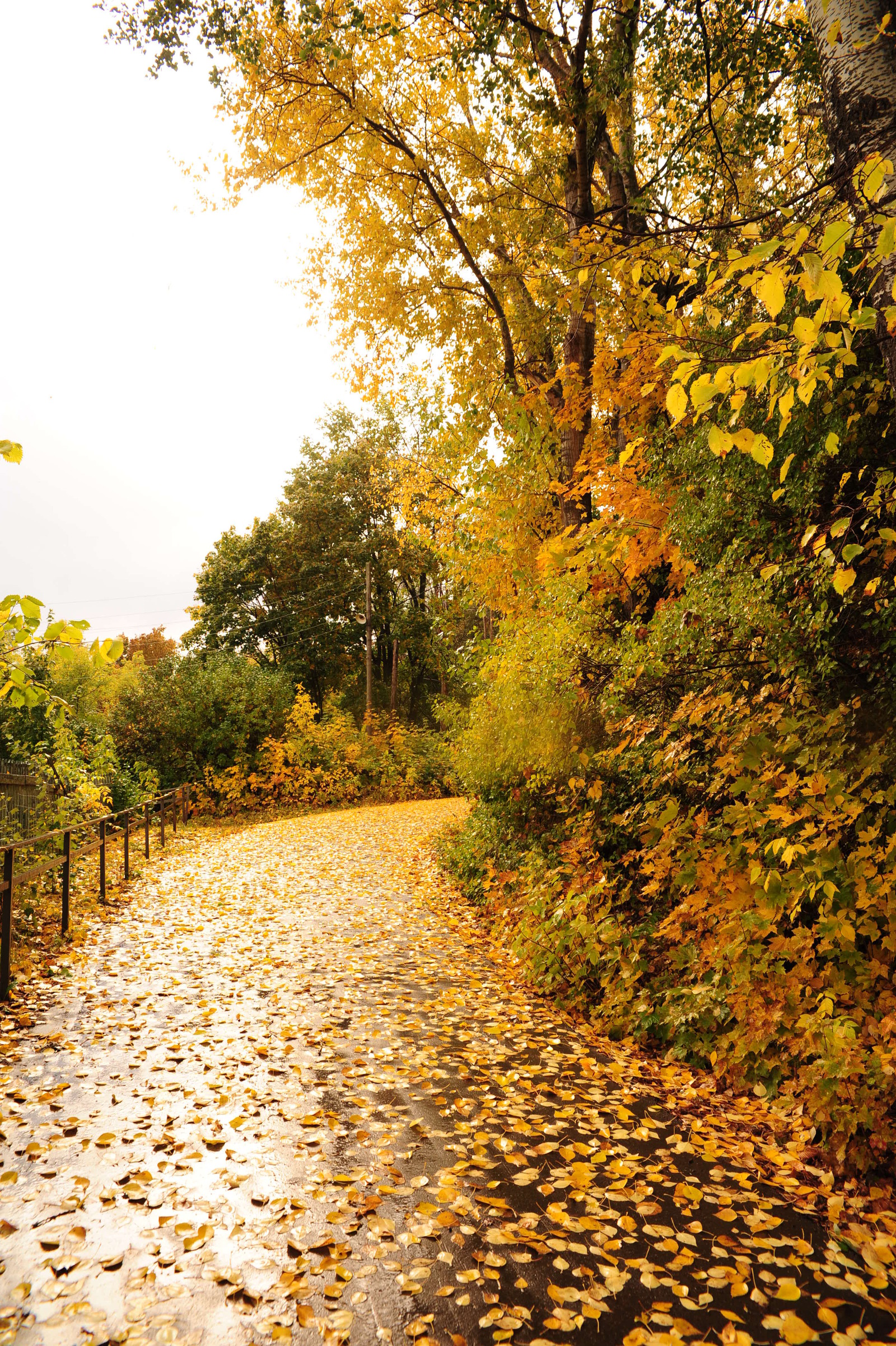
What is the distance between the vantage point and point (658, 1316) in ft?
8.51

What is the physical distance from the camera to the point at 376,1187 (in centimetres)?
335

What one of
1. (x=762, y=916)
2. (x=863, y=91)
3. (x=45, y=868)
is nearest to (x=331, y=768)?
(x=45, y=868)

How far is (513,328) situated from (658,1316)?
11.6 m

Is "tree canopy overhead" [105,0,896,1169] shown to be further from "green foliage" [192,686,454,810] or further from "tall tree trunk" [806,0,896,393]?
"green foliage" [192,686,454,810]

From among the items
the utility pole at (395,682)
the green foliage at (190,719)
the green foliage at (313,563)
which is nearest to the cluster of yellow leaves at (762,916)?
the green foliage at (190,719)

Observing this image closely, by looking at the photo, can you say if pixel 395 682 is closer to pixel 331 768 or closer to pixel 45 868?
pixel 331 768

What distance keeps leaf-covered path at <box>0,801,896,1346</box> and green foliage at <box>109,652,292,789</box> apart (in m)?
15.5

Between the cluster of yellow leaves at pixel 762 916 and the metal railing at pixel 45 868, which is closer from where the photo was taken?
the cluster of yellow leaves at pixel 762 916

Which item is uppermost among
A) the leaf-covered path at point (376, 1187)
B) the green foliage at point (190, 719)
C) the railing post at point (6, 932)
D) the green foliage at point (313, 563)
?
the green foliage at point (313, 563)

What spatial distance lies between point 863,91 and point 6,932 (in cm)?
717

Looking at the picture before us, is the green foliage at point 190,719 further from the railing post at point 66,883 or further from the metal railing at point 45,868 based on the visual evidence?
the railing post at point 66,883

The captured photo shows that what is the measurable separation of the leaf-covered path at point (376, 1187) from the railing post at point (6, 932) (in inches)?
12.6

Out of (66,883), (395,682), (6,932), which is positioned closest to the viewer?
(6,932)

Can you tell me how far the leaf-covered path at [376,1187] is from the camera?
2.59 meters
